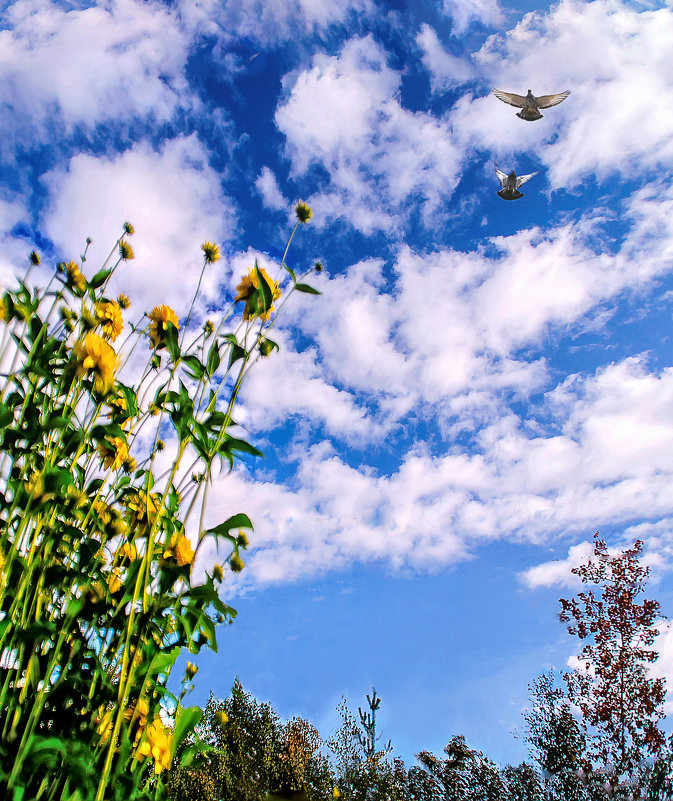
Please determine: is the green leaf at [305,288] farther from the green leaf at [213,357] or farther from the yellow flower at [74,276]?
the yellow flower at [74,276]

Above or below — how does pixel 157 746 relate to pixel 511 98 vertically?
below

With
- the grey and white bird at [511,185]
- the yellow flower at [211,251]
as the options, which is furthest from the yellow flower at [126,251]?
the grey and white bird at [511,185]

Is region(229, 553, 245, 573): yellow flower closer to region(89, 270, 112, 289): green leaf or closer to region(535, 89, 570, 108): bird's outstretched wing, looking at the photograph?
region(89, 270, 112, 289): green leaf

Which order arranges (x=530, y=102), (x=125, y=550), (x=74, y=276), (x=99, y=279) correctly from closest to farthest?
(x=125, y=550) < (x=99, y=279) < (x=74, y=276) < (x=530, y=102)

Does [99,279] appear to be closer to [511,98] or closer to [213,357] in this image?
[213,357]

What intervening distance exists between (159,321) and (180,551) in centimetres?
76

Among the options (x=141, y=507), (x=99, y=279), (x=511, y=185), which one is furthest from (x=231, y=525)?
(x=511, y=185)

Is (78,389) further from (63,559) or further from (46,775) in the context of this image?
(46,775)

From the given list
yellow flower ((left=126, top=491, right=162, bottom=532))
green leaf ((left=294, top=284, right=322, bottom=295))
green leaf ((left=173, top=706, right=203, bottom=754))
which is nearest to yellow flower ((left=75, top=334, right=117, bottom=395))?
yellow flower ((left=126, top=491, right=162, bottom=532))

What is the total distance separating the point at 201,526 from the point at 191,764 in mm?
953

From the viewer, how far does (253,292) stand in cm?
157

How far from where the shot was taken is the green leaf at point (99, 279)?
171 centimetres

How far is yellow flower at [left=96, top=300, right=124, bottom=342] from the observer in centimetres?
166

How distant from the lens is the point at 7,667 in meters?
1.19
